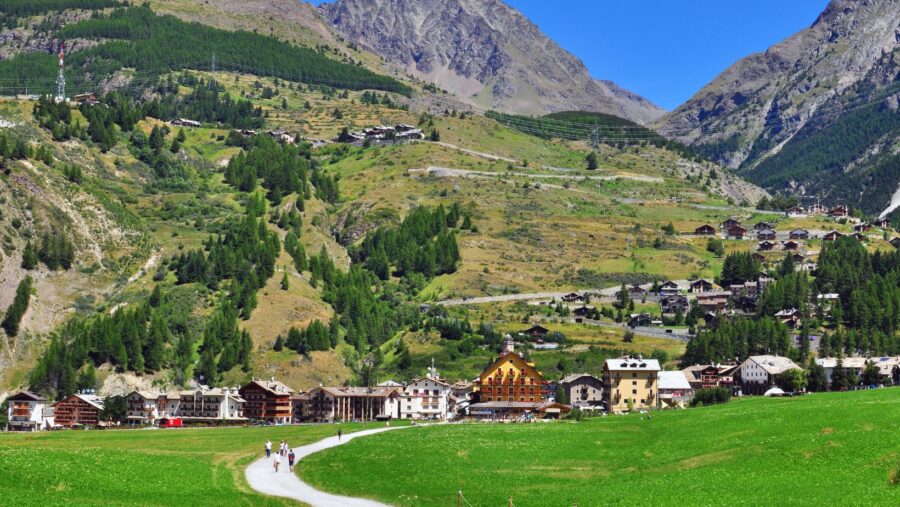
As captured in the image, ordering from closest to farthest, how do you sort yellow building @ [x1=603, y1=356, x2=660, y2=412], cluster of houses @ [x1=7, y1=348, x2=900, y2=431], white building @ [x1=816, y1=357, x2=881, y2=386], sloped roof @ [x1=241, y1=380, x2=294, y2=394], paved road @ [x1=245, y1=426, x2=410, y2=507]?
1. paved road @ [x1=245, y1=426, x2=410, y2=507]
2. white building @ [x1=816, y1=357, x2=881, y2=386]
3. cluster of houses @ [x1=7, y1=348, x2=900, y2=431]
4. yellow building @ [x1=603, y1=356, x2=660, y2=412]
5. sloped roof @ [x1=241, y1=380, x2=294, y2=394]

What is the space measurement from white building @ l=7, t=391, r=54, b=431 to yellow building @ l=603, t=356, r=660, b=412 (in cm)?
7328

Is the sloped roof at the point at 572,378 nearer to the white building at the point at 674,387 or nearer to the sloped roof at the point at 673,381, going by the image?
the sloped roof at the point at 673,381

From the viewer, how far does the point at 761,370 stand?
16388 centimetres

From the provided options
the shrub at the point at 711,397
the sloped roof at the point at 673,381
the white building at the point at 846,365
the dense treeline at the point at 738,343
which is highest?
the dense treeline at the point at 738,343

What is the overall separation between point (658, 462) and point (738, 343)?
380ft

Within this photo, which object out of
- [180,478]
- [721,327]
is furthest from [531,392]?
[180,478]

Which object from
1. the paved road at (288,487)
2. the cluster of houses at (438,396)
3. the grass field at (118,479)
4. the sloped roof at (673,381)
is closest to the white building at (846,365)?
the cluster of houses at (438,396)

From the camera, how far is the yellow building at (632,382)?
160m

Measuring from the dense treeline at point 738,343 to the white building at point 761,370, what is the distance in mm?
12276

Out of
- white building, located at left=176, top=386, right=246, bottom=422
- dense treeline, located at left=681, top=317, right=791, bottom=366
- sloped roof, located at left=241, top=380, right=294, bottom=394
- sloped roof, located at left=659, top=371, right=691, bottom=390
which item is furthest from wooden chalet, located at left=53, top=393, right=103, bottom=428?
dense treeline, located at left=681, top=317, right=791, bottom=366

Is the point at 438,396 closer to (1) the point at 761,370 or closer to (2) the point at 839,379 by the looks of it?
(1) the point at 761,370

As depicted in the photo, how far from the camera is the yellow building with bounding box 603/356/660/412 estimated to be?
160 meters

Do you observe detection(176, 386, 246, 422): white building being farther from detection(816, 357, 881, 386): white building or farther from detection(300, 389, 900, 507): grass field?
detection(816, 357, 881, 386): white building

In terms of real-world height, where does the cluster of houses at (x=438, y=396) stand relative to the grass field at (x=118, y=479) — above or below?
above
